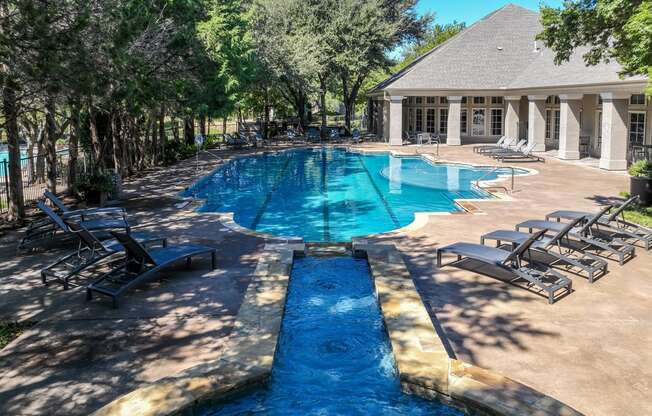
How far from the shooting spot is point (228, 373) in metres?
5.82

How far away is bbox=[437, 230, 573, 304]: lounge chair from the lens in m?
8.23

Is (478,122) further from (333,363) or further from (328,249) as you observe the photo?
(333,363)

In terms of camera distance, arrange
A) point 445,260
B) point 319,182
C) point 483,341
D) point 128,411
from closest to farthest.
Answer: point 128,411, point 483,341, point 445,260, point 319,182

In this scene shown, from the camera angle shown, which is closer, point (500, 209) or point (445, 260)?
point (445, 260)

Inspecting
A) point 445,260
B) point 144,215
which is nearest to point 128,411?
point 445,260

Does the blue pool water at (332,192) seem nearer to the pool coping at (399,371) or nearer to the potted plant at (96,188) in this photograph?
the potted plant at (96,188)

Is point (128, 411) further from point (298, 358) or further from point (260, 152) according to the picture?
point (260, 152)

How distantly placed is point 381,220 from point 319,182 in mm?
7787

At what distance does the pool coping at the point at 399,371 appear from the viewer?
517 centimetres

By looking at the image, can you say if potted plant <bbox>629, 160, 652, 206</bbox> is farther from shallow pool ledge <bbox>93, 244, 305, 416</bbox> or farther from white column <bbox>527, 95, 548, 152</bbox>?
white column <bbox>527, 95, 548, 152</bbox>

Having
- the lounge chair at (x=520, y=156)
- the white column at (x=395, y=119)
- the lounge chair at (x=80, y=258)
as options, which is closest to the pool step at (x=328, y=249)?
the lounge chair at (x=80, y=258)

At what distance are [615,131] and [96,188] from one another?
18934 millimetres

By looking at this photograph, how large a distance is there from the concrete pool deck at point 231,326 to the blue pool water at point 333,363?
0.78 meters

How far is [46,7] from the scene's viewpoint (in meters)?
9.11
